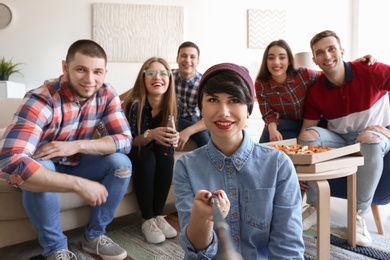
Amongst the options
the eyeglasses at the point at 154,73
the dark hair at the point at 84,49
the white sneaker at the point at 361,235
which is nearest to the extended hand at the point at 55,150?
the dark hair at the point at 84,49

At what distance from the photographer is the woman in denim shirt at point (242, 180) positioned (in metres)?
0.93

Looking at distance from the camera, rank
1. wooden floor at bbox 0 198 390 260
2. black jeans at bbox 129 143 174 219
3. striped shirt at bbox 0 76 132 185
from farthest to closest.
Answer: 1. black jeans at bbox 129 143 174 219
2. wooden floor at bbox 0 198 390 260
3. striped shirt at bbox 0 76 132 185

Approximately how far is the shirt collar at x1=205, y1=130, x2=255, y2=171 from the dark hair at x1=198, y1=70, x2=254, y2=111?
0.39ft

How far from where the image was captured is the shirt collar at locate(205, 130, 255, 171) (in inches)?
38.0

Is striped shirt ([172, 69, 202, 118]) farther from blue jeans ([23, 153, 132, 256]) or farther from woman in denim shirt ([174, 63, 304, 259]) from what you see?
woman in denim shirt ([174, 63, 304, 259])

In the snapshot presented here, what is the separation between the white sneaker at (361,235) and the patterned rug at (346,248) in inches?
1.0

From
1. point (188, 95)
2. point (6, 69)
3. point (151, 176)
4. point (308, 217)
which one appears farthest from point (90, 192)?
point (6, 69)

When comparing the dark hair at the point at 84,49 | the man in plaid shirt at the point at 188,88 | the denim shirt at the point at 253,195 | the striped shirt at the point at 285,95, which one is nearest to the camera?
the denim shirt at the point at 253,195

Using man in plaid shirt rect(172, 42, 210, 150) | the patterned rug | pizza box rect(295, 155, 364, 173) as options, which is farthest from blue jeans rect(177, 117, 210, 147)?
pizza box rect(295, 155, 364, 173)

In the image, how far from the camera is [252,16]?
4.90 meters

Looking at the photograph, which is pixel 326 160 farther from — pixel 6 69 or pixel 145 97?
pixel 6 69

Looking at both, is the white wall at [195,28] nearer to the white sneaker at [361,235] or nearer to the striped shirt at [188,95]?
the striped shirt at [188,95]

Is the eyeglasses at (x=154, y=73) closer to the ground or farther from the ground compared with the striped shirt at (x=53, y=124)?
farther from the ground

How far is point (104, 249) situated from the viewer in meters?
1.68
